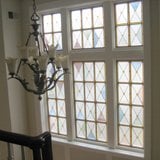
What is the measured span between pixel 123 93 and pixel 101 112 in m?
0.54

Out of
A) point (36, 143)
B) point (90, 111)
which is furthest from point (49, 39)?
point (36, 143)

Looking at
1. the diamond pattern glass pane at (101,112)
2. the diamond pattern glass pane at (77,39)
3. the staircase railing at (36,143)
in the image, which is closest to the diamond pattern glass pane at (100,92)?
the diamond pattern glass pane at (101,112)

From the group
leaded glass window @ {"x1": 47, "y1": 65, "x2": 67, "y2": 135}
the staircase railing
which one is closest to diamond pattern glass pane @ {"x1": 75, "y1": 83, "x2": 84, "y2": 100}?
leaded glass window @ {"x1": 47, "y1": 65, "x2": 67, "y2": 135}

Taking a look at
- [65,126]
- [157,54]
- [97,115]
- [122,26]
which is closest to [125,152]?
[97,115]

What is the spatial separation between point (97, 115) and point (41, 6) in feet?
7.24

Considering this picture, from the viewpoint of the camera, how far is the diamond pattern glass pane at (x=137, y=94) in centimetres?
353

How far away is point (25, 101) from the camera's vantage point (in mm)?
4574

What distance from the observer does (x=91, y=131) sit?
13.5ft

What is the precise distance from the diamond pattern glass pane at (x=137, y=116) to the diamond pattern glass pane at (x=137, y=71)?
1.50 ft

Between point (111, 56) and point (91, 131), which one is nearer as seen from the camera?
point (111, 56)

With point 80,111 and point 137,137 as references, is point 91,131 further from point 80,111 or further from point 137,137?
point 137,137

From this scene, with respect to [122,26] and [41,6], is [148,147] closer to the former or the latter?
[122,26]

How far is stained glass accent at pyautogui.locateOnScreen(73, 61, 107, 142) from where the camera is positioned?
3.91 m

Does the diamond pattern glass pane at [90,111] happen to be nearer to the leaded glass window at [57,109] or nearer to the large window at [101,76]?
the large window at [101,76]
